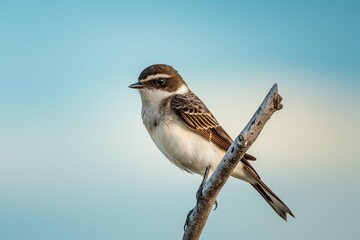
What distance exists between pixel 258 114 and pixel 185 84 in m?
4.88

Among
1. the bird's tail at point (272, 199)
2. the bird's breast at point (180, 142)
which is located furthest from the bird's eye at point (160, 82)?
the bird's tail at point (272, 199)

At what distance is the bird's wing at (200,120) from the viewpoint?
11.0 meters

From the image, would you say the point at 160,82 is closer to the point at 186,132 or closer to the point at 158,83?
the point at 158,83

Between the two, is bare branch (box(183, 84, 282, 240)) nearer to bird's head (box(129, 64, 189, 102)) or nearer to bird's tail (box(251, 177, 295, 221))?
bird's tail (box(251, 177, 295, 221))

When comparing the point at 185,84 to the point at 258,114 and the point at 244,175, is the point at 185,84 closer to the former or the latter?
the point at 244,175

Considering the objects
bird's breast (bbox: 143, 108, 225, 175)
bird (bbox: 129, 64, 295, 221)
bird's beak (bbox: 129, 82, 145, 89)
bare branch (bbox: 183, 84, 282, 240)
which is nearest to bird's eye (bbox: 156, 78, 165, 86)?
bird (bbox: 129, 64, 295, 221)

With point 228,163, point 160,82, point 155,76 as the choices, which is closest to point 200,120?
point 160,82

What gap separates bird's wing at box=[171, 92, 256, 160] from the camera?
36.0 ft

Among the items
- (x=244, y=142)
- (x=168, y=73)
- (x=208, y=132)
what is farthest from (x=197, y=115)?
(x=244, y=142)

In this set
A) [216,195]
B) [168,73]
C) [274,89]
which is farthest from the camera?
[168,73]

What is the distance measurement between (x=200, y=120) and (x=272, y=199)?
177 cm

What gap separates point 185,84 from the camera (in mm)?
12211

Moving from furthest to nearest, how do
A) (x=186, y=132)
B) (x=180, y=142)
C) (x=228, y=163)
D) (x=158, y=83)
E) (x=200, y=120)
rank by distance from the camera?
(x=158, y=83) < (x=200, y=120) < (x=186, y=132) < (x=180, y=142) < (x=228, y=163)

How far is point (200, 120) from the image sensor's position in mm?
11156
